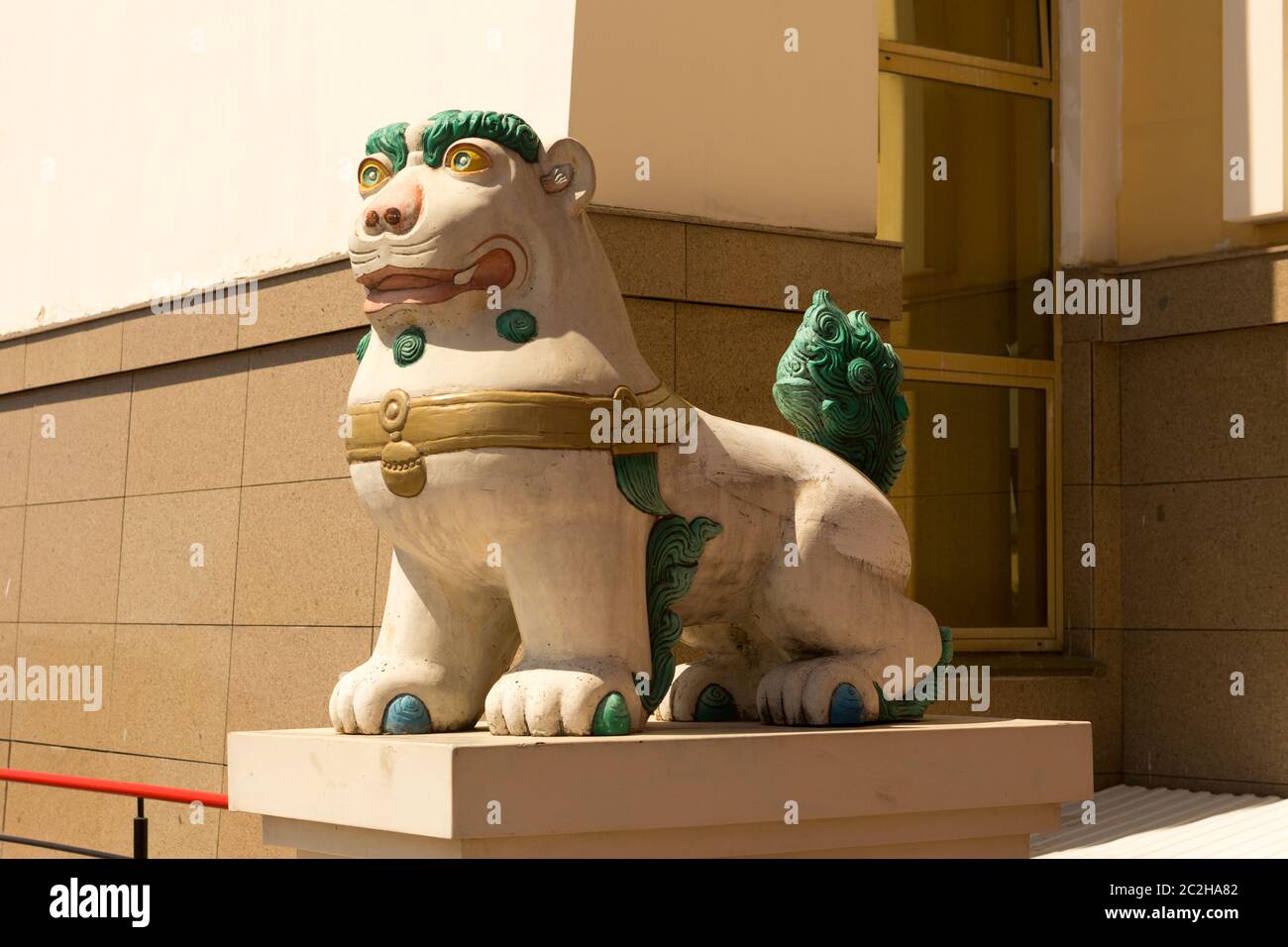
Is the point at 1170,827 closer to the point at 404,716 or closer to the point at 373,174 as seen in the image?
the point at 404,716

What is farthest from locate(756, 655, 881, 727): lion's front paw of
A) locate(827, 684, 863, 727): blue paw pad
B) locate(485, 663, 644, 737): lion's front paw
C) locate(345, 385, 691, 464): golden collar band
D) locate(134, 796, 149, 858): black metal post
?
locate(134, 796, 149, 858): black metal post

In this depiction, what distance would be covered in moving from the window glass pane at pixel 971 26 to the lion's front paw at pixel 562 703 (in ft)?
14.6

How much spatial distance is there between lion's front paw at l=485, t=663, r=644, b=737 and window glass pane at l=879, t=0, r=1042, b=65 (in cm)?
446

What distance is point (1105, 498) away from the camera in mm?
7375

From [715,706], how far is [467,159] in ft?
4.96

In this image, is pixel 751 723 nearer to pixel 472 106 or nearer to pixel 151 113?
pixel 472 106

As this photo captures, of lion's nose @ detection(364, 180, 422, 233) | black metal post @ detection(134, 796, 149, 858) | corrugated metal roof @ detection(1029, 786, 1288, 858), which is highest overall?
lion's nose @ detection(364, 180, 422, 233)

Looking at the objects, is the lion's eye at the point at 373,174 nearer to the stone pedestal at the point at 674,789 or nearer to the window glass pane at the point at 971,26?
the stone pedestal at the point at 674,789

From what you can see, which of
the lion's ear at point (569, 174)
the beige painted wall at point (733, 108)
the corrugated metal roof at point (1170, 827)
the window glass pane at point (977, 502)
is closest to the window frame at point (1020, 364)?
the window glass pane at point (977, 502)

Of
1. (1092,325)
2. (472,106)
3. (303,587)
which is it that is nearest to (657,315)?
(472,106)

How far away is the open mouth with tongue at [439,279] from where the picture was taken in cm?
356

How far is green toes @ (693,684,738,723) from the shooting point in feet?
13.7

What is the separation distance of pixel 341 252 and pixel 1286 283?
389 cm

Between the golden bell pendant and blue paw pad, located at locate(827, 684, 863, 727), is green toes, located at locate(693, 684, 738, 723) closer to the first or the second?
blue paw pad, located at locate(827, 684, 863, 727)
